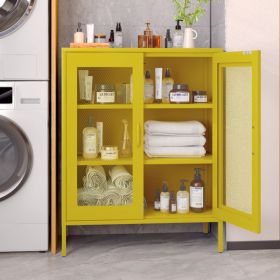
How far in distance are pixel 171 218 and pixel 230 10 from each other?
1.43 meters

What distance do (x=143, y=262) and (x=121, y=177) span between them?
0.57m

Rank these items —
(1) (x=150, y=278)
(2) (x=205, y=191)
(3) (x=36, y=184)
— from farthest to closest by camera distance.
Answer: (2) (x=205, y=191)
(3) (x=36, y=184)
(1) (x=150, y=278)

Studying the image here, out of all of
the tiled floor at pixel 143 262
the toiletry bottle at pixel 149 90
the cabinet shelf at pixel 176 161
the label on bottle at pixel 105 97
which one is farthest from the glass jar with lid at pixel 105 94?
the tiled floor at pixel 143 262

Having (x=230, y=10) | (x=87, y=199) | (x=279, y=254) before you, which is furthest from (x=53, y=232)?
(x=230, y=10)

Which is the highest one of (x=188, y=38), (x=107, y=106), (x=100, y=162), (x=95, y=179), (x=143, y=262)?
(x=188, y=38)

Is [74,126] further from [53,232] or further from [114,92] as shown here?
[53,232]

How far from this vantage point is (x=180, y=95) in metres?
3.95

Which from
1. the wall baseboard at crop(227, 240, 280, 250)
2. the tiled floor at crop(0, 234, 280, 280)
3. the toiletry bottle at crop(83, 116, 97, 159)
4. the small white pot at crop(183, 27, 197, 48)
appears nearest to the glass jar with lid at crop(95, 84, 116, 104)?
the toiletry bottle at crop(83, 116, 97, 159)

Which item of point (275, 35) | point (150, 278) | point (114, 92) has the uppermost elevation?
point (275, 35)

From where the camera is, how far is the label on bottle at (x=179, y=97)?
395 cm

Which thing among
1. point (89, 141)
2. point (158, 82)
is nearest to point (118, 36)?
point (158, 82)

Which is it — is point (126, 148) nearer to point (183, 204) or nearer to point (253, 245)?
point (183, 204)

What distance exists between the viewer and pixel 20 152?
12.6 feet

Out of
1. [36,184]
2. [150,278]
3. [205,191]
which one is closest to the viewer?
[150,278]
